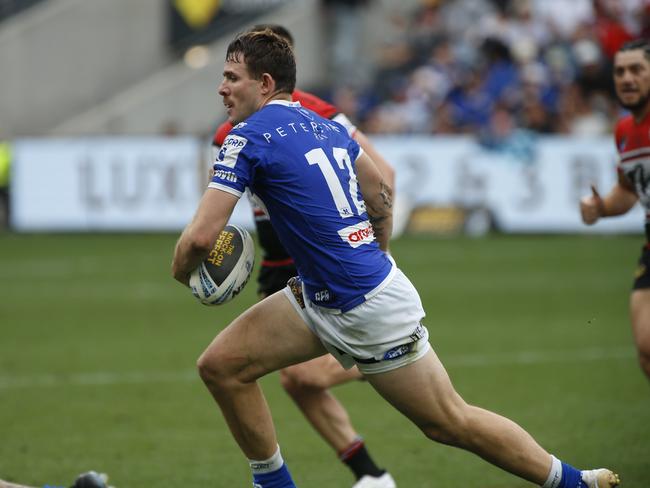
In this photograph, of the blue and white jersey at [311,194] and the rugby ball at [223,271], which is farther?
the rugby ball at [223,271]

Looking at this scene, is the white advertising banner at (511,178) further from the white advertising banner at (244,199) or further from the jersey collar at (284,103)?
the jersey collar at (284,103)

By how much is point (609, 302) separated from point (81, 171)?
36.7 ft

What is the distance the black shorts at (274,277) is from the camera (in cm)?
719

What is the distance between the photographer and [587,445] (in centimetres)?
786

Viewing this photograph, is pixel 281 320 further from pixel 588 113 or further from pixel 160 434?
pixel 588 113

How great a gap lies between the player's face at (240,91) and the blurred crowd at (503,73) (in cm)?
1573

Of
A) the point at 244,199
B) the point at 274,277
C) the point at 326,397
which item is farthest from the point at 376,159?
the point at 244,199

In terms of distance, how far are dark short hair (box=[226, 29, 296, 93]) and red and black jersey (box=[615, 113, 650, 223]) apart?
109 inches

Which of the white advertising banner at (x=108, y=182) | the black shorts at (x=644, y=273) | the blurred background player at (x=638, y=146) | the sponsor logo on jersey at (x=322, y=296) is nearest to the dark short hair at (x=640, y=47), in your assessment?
the blurred background player at (x=638, y=146)

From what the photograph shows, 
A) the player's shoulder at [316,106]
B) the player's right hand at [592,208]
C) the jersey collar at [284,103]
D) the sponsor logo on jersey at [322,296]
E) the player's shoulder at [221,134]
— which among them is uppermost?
the jersey collar at [284,103]

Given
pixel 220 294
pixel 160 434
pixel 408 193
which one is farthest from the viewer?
pixel 408 193

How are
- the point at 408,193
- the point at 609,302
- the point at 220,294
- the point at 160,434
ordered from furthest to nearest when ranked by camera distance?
the point at 408,193 < the point at 609,302 < the point at 160,434 < the point at 220,294

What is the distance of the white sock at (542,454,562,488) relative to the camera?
5.55 metres

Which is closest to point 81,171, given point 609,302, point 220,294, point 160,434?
point 609,302
